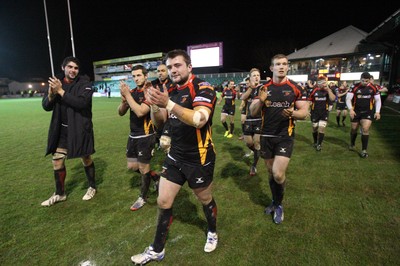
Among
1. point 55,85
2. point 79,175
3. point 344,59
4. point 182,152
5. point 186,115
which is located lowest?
point 79,175

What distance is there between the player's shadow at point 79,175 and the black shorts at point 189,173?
3347 mm

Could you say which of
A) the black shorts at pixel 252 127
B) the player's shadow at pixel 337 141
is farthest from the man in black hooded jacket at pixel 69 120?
the player's shadow at pixel 337 141

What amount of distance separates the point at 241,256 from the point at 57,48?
36.4 metres

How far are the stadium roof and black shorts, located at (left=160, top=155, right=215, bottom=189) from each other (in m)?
43.1

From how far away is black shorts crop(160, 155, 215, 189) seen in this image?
3.07 meters

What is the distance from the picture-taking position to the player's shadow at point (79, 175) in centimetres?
579

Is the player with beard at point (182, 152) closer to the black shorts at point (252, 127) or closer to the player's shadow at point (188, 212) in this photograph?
the player's shadow at point (188, 212)

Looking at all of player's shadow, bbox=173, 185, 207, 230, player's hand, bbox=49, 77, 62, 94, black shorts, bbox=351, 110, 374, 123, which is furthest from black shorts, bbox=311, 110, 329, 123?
player's hand, bbox=49, 77, 62, 94

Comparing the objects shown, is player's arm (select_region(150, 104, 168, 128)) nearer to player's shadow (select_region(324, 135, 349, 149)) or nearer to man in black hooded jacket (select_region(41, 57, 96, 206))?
man in black hooded jacket (select_region(41, 57, 96, 206))

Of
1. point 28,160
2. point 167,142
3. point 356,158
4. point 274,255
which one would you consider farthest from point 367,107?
point 28,160

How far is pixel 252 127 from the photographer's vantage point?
6816mm

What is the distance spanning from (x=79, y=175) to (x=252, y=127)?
465 centimetres

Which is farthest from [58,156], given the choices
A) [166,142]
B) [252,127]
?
[252,127]

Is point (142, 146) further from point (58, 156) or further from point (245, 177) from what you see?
point (245, 177)
